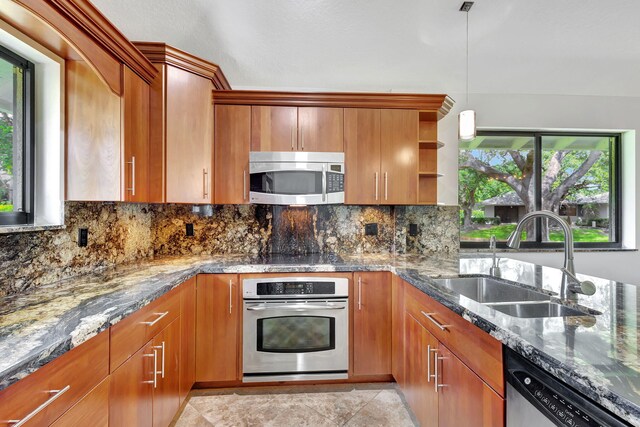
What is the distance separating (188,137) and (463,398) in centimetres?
224

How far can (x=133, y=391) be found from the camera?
1294 millimetres

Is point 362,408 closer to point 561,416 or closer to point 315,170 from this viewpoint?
point 561,416

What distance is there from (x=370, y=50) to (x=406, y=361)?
2184 mm

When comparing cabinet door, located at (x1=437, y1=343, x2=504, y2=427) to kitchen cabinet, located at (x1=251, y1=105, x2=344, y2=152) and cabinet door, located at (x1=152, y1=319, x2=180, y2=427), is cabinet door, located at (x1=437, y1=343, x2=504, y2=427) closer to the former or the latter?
cabinet door, located at (x1=152, y1=319, x2=180, y2=427)

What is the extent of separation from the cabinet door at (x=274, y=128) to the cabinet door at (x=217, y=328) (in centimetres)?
106

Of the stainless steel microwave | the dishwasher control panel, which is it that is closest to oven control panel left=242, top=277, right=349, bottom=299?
the stainless steel microwave

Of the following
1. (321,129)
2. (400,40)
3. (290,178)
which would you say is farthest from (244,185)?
(400,40)

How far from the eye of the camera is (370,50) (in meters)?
2.26

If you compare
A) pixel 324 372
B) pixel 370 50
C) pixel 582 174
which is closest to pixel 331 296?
pixel 324 372

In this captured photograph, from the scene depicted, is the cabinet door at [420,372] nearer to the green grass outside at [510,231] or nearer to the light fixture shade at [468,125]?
the light fixture shade at [468,125]

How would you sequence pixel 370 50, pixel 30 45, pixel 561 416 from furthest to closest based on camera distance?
pixel 370 50, pixel 30 45, pixel 561 416

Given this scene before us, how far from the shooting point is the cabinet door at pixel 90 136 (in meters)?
1.63

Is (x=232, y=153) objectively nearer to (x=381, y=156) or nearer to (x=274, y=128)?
(x=274, y=128)

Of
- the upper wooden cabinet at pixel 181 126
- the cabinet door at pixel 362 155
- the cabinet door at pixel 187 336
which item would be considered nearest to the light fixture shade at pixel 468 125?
the cabinet door at pixel 362 155
